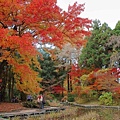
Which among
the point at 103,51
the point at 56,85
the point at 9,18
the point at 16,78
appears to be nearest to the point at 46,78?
the point at 56,85

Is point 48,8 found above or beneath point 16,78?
above

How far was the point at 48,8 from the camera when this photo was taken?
40.7ft

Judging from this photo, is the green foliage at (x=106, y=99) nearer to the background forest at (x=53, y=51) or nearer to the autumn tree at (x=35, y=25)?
the background forest at (x=53, y=51)

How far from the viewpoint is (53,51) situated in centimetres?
1661

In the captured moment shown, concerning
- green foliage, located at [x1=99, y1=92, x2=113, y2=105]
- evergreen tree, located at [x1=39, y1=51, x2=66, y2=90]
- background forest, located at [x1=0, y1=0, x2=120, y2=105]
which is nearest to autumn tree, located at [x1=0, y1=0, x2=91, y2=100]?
background forest, located at [x1=0, y1=0, x2=120, y2=105]

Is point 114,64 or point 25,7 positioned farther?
point 114,64

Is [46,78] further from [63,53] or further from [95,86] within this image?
[95,86]

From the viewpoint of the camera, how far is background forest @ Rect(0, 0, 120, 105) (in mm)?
12602

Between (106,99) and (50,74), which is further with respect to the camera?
(50,74)

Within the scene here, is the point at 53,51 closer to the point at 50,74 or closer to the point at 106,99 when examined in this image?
the point at 106,99

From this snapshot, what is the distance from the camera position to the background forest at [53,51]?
1260cm

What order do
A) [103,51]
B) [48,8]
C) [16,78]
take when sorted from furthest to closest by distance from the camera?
1. [103,51]
2. [16,78]
3. [48,8]

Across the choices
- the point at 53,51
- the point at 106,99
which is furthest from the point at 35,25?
the point at 106,99

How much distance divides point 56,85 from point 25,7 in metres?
19.0
